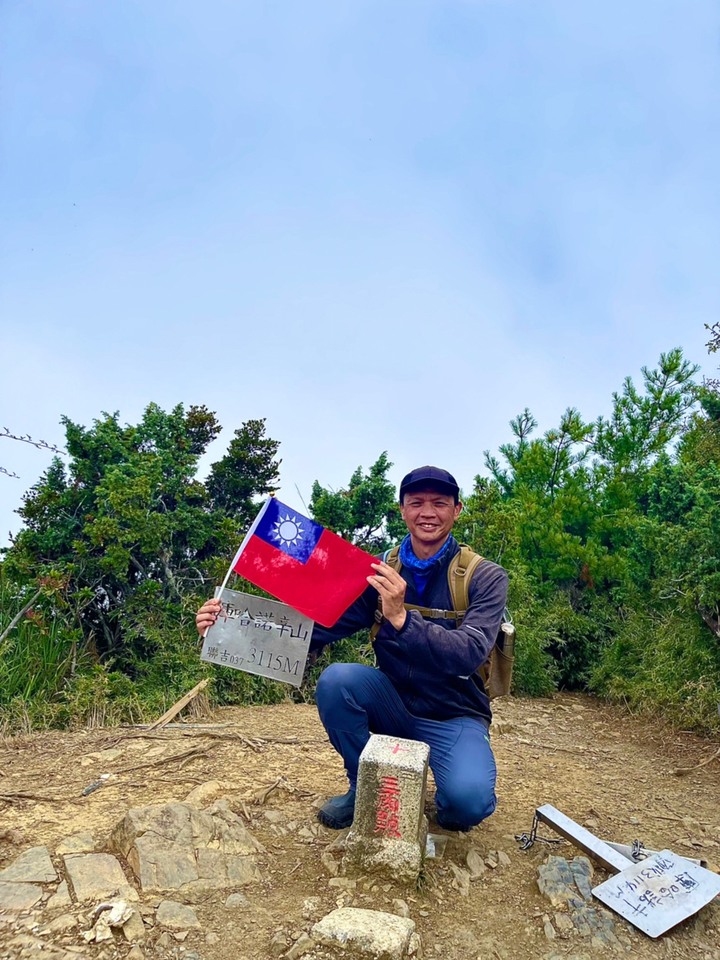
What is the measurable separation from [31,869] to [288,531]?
177 cm

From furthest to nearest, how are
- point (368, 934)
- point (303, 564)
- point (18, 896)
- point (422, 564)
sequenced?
point (303, 564) → point (422, 564) → point (18, 896) → point (368, 934)

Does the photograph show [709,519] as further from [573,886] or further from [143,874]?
[143,874]

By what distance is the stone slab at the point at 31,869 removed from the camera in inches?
105

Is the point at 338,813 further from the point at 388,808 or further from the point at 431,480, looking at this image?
the point at 431,480

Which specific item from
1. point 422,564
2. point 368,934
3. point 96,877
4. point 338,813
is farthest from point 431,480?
point 96,877

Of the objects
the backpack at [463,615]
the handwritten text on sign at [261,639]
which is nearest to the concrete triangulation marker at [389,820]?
the backpack at [463,615]

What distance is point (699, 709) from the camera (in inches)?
230

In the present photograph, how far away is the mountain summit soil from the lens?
2494 mm

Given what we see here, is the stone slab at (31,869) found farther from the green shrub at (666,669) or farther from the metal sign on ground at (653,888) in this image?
the green shrub at (666,669)

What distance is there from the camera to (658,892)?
2.73m

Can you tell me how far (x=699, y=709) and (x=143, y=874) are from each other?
4.81 metres

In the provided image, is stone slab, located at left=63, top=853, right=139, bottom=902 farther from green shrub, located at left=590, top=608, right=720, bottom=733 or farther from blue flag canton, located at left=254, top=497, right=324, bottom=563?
green shrub, located at left=590, top=608, right=720, bottom=733

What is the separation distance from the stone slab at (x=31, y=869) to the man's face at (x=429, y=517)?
79.5 inches

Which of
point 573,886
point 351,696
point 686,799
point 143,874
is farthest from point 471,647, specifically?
point 686,799
